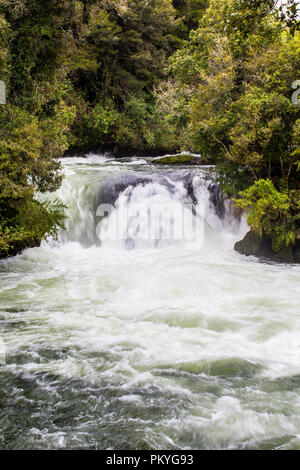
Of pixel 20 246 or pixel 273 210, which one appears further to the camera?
pixel 20 246

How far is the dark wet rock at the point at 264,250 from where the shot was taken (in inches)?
360

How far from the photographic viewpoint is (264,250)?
9.61 metres

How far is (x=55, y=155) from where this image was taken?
26.9 feet

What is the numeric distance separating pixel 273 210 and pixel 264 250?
1.45m

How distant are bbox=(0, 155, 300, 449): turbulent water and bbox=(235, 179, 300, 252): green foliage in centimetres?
87

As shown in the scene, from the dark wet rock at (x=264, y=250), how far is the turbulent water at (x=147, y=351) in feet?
1.11

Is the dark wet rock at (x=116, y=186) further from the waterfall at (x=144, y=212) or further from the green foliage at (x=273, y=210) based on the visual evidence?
the green foliage at (x=273, y=210)

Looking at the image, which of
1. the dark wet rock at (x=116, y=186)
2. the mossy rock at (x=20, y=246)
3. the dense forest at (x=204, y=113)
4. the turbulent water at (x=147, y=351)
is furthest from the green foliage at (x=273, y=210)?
the mossy rock at (x=20, y=246)

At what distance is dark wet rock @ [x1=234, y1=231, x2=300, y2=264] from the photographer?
30.0 feet

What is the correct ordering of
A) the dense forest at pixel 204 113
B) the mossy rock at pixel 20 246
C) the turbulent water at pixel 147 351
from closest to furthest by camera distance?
the turbulent water at pixel 147 351, the dense forest at pixel 204 113, the mossy rock at pixel 20 246

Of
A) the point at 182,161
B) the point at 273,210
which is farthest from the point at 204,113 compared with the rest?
the point at 182,161

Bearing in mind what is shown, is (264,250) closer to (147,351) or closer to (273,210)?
(273,210)

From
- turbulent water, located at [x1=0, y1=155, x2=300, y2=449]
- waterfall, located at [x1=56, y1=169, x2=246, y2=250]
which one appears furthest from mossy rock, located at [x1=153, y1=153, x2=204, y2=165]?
turbulent water, located at [x1=0, y1=155, x2=300, y2=449]

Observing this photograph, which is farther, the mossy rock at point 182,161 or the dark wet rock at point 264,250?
the mossy rock at point 182,161
